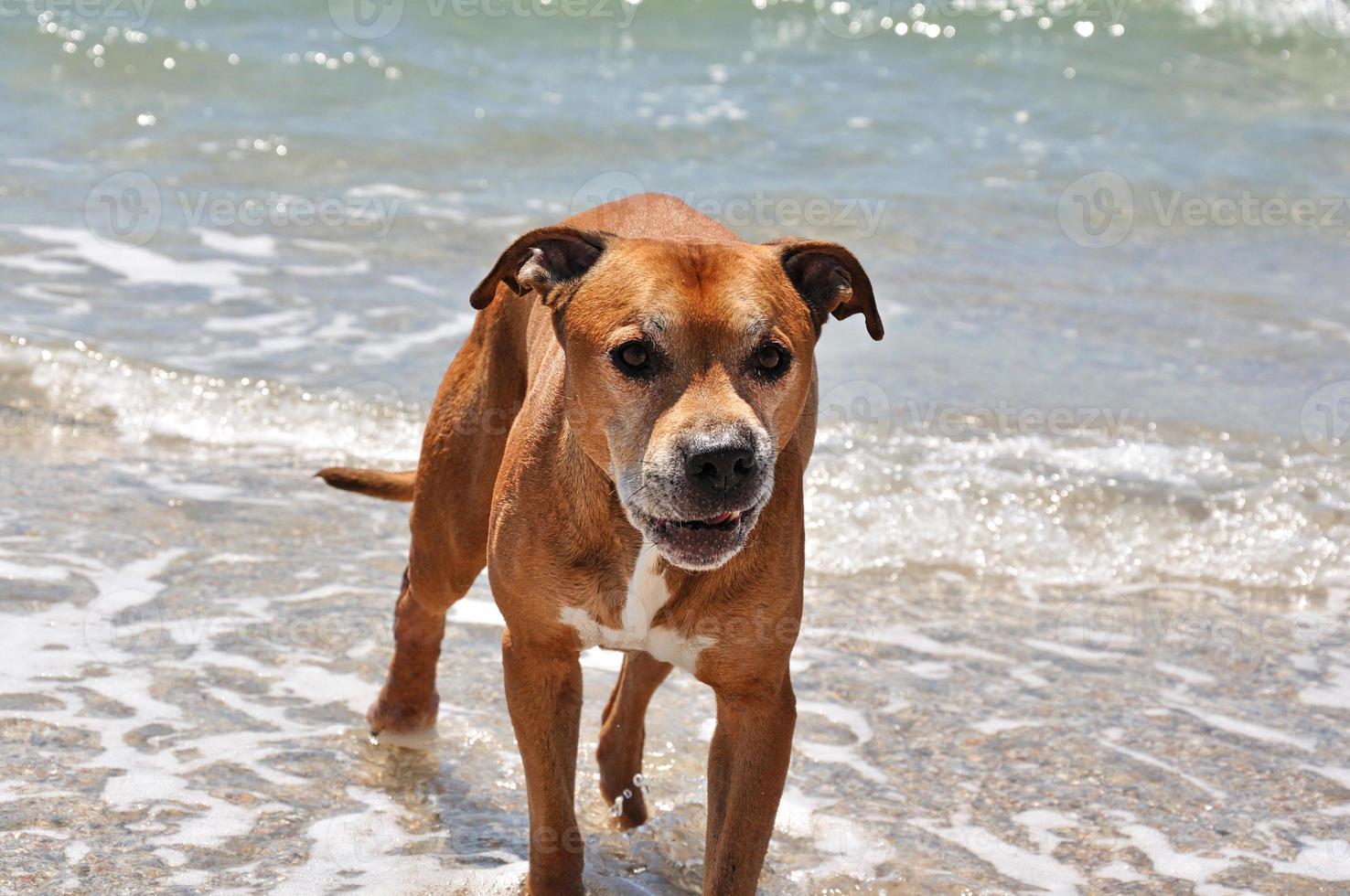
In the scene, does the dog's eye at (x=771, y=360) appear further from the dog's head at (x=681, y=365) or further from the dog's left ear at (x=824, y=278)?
the dog's left ear at (x=824, y=278)

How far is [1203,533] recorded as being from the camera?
24.5 feet

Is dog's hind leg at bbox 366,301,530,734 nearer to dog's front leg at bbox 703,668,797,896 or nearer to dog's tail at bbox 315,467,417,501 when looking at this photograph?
dog's tail at bbox 315,467,417,501

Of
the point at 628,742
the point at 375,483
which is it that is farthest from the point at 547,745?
the point at 375,483

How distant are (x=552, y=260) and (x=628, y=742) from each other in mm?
1575

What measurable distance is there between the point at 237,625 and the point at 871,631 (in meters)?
2.36

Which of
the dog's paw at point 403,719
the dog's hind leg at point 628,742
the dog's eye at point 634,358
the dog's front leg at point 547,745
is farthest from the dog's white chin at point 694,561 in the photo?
the dog's paw at point 403,719

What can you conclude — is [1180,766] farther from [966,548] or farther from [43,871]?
[43,871]

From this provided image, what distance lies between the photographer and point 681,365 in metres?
3.69

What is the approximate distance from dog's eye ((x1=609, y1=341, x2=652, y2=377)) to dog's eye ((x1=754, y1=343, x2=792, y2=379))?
25cm

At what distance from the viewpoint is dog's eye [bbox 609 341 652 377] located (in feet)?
12.1

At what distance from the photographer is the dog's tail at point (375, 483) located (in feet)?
17.8

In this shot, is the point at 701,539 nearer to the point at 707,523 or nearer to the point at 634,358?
the point at 707,523

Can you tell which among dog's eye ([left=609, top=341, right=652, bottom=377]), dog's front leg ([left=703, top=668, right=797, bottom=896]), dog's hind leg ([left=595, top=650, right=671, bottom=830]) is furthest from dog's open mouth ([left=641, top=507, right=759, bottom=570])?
dog's hind leg ([left=595, top=650, right=671, bottom=830])

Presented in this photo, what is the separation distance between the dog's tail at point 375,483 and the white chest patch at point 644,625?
5.14 ft
